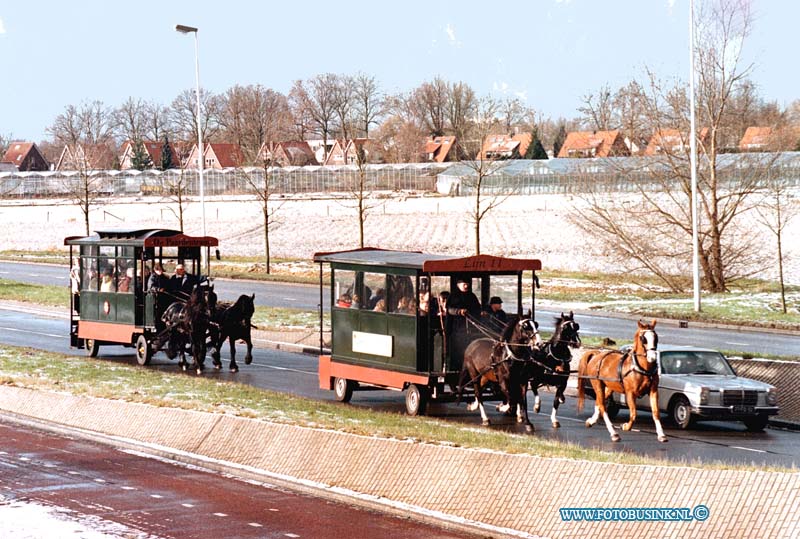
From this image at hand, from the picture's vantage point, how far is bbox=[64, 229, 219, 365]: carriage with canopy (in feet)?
98.1

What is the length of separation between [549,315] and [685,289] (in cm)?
1110

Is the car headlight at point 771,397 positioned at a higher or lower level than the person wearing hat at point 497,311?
lower

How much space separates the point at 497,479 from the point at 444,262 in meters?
8.05

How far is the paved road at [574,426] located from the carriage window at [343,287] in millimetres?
1853

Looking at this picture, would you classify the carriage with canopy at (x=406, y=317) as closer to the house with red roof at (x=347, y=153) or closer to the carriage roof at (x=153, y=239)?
the carriage roof at (x=153, y=239)

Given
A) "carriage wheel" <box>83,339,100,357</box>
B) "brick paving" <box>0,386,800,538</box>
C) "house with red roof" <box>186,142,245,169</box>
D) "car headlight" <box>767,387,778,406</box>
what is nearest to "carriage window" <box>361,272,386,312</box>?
"brick paving" <box>0,386,800,538</box>

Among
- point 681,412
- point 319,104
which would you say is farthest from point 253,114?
point 681,412

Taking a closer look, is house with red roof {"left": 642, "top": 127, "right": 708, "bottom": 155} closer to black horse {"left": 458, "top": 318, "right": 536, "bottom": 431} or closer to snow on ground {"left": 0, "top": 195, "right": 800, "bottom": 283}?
snow on ground {"left": 0, "top": 195, "right": 800, "bottom": 283}

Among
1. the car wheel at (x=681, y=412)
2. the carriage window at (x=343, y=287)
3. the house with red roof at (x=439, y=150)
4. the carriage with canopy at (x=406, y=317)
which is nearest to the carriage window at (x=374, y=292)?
the carriage with canopy at (x=406, y=317)

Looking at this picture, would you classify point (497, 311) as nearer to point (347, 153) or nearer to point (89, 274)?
point (89, 274)

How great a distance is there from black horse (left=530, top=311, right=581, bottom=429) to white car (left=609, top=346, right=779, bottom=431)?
84.9 inches

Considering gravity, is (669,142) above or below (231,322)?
above

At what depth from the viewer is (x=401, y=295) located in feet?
72.8

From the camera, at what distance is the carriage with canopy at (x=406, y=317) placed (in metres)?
21.5
